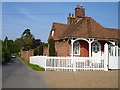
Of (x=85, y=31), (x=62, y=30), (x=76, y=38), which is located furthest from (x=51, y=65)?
(x=62, y=30)

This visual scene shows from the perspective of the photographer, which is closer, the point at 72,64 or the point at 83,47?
the point at 72,64

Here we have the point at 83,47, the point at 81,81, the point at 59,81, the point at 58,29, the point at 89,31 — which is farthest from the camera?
the point at 58,29

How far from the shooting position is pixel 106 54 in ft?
65.7

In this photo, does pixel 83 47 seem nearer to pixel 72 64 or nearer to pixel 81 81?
pixel 72 64

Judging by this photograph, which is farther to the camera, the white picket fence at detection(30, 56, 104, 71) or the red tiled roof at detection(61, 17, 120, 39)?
the red tiled roof at detection(61, 17, 120, 39)

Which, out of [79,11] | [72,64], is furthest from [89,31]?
[72,64]

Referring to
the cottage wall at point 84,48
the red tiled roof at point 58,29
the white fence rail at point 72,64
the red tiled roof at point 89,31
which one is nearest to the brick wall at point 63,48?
the red tiled roof at point 89,31

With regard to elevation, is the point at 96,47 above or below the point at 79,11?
below

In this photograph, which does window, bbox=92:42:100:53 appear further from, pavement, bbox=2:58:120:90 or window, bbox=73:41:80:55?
pavement, bbox=2:58:120:90

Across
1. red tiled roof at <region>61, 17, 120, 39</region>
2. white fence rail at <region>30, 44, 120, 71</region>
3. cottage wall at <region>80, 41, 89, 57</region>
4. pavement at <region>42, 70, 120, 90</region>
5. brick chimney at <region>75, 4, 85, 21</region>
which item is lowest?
pavement at <region>42, 70, 120, 90</region>

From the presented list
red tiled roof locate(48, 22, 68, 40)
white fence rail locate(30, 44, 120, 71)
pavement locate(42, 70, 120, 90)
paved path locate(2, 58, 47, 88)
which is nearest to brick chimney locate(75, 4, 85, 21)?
red tiled roof locate(48, 22, 68, 40)

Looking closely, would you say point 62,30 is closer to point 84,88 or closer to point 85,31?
point 85,31

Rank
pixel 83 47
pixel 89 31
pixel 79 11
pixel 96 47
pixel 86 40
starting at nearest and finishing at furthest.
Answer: pixel 86 40
pixel 89 31
pixel 83 47
pixel 96 47
pixel 79 11

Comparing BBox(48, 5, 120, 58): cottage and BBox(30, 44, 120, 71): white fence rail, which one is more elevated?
BBox(48, 5, 120, 58): cottage
